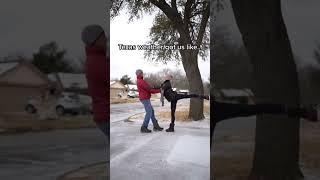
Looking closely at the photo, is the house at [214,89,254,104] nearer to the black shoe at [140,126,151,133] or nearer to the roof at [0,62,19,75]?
the black shoe at [140,126,151,133]

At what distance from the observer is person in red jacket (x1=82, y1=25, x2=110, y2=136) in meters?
4.58

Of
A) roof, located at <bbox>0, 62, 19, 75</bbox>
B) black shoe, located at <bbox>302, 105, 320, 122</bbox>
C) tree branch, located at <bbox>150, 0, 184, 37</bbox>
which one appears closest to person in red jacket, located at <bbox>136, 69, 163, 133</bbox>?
tree branch, located at <bbox>150, 0, 184, 37</bbox>

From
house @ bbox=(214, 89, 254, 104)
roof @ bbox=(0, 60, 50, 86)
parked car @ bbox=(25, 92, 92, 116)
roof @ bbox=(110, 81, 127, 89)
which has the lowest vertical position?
parked car @ bbox=(25, 92, 92, 116)

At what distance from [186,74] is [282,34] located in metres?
1.01

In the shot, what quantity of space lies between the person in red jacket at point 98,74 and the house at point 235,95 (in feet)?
3.52

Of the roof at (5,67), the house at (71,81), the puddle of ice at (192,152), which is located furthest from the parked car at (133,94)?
the roof at (5,67)

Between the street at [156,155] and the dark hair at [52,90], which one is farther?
the dark hair at [52,90]

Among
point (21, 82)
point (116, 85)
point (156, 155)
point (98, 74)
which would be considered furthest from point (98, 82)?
point (156, 155)

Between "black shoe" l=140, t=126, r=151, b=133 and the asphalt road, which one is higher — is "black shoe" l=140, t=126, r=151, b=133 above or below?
above

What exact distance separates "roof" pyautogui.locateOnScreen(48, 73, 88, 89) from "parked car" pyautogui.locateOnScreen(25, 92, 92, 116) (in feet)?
0.30

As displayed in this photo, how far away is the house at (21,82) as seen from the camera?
464 centimetres

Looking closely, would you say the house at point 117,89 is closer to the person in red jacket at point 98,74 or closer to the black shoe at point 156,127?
the person in red jacket at point 98,74

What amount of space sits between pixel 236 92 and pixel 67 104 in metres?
1.66

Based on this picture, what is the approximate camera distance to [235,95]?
459 cm
